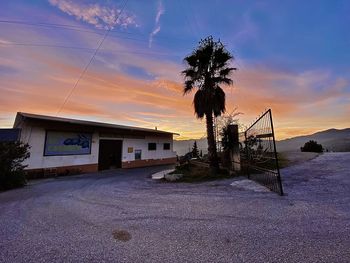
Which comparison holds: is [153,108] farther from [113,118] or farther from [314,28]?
[314,28]

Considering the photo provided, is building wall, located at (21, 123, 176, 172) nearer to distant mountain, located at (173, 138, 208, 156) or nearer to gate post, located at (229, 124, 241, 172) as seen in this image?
distant mountain, located at (173, 138, 208, 156)

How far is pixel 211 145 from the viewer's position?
11.9 metres

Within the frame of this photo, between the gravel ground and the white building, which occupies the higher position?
the white building

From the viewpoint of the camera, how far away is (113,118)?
74.0ft

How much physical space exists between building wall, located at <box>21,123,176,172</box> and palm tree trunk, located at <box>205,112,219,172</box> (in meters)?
9.93

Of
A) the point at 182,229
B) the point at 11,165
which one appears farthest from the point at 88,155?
the point at 182,229

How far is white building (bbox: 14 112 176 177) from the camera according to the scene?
1296 centimetres

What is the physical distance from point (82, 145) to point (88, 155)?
3.28 ft

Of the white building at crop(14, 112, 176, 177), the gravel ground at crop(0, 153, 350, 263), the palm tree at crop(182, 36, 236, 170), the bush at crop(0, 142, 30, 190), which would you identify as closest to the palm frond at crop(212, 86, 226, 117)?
the palm tree at crop(182, 36, 236, 170)

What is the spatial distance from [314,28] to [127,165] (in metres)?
17.6

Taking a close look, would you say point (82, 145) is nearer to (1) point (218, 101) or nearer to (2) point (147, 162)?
(2) point (147, 162)

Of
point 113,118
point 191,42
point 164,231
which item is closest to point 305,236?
point 164,231

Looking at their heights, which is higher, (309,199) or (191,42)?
(191,42)

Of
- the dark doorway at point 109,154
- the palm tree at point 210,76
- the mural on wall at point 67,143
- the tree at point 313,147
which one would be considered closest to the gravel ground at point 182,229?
the palm tree at point 210,76
